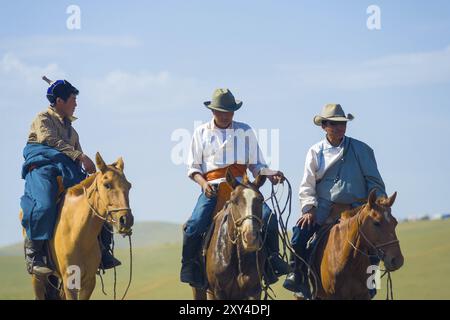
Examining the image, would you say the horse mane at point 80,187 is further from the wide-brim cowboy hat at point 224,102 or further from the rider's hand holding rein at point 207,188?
the wide-brim cowboy hat at point 224,102

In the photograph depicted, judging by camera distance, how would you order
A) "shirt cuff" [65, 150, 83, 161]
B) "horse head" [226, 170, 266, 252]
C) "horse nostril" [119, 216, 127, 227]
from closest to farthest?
"horse head" [226, 170, 266, 252], "horse nostril" [119, 216, 127, 227], "shirt cuff" [65, 150, 83, 161]

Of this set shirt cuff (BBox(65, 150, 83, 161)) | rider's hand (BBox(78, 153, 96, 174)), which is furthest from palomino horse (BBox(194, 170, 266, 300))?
shirt cuff (BBox(65, 150, 83, 161))

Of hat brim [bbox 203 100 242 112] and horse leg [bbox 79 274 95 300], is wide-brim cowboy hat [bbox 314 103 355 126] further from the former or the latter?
horse leg [bbox 79 274 95 300]

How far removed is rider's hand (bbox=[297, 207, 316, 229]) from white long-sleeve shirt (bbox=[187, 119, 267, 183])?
0.85 m

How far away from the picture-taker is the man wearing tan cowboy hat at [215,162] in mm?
15055

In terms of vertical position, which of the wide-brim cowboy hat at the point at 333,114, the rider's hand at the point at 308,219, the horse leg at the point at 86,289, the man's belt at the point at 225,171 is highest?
the wide-brim cowboy hat at the point at 333,114

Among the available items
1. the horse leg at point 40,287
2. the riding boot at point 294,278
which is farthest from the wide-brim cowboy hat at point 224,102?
the horse leg at point 40,287

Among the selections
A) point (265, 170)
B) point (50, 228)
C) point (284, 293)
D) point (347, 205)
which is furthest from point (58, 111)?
point (284, 293)

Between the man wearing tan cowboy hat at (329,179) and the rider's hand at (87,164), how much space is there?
9.33ft

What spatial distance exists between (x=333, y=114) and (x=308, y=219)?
1.49m

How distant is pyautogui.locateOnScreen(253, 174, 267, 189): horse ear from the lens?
47.2 feet

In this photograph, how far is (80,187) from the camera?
15.5 meters

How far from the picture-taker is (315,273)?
1543cm
